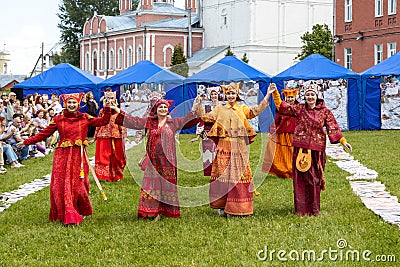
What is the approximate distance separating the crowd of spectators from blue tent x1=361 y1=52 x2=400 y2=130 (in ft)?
34.9

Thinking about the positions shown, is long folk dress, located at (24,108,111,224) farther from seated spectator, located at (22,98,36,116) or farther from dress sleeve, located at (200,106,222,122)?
seated spectator, located at (22,98,36,116)

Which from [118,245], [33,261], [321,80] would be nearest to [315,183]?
[118,245]

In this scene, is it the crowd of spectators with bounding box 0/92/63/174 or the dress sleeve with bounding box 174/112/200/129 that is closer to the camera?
the dress sleeve with bounding box 174/112/200/129

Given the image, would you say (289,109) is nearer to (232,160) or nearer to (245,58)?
(232,160)

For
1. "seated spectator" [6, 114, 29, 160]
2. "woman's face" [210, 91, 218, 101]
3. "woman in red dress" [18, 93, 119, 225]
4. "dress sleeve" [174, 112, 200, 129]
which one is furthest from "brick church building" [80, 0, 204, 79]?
"woman in red dress" [18, 93, 119, 225]

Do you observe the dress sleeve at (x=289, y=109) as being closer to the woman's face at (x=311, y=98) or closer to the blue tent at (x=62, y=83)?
the woman's face at (x=311, y=98)

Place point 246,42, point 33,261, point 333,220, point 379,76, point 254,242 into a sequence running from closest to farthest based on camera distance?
point 33,261 < point 254,242 < point 333,220 < point 379,76 < point 246,42

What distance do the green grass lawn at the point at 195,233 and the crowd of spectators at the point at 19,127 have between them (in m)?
4.78

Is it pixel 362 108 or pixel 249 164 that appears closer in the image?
pixel 249 164

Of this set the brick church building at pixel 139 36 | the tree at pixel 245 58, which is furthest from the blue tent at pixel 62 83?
the brick church building at pixel 139 36

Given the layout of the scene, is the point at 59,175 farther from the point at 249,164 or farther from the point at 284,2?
the point at 284,2

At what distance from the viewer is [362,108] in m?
26.5

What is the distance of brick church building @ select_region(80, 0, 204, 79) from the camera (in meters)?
66.8

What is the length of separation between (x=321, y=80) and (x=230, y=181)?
681 inches
